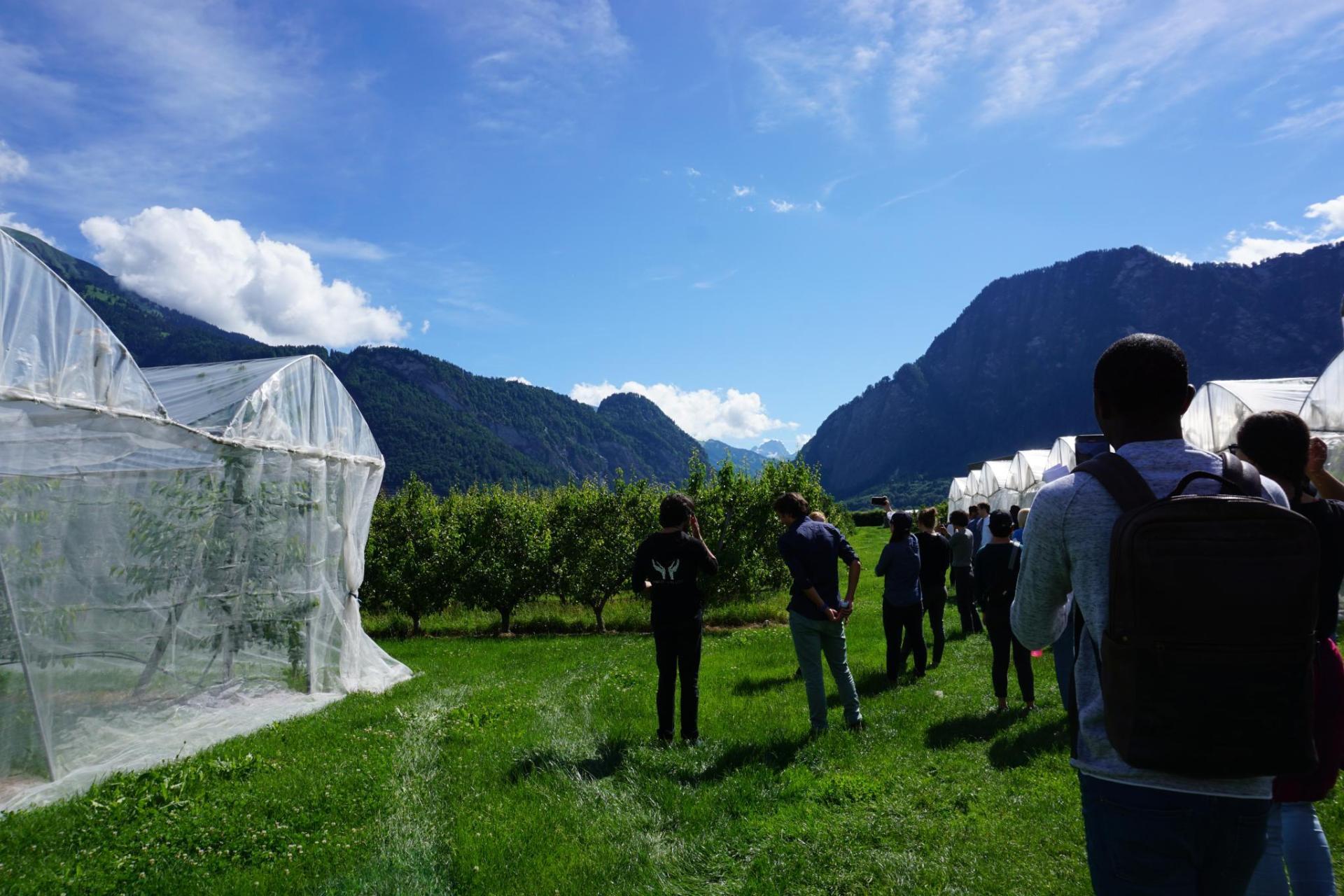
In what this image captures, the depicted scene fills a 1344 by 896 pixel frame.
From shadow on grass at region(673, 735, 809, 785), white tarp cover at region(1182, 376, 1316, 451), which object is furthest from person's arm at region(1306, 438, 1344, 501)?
white tarp cover at region(1182, 376, 1316, 451)

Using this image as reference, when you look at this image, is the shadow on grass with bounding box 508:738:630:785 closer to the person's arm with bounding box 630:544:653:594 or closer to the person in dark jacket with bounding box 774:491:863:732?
the person's arm with bounding box 630:544:653:594

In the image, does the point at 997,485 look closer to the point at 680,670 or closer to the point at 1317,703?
the point at 680,670

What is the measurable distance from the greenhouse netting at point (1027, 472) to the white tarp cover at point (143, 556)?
23076 mm

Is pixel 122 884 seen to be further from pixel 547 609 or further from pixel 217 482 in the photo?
pixel 547 609

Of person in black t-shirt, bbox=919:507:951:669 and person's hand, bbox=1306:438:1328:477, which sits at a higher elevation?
person's hand, bbox=1306:438:1328:477

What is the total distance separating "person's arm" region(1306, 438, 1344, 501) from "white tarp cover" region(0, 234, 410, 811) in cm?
856

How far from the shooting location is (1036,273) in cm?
19512

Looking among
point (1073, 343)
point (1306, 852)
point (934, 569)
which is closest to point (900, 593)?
point (934, 569)

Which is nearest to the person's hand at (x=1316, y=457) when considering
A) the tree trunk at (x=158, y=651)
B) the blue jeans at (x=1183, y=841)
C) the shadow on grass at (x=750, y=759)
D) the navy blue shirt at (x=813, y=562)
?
the blue jeans at (x=1183, y=841)

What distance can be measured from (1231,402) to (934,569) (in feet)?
31.5

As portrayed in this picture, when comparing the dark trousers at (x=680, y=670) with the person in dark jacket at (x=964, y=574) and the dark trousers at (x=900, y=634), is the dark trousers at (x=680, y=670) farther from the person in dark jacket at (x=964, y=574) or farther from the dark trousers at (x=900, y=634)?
the person in dark jacket at (x=964, y=574)

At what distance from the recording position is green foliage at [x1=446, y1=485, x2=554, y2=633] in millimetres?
17000

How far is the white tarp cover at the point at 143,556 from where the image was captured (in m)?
6.00

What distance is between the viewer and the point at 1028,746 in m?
6.04
